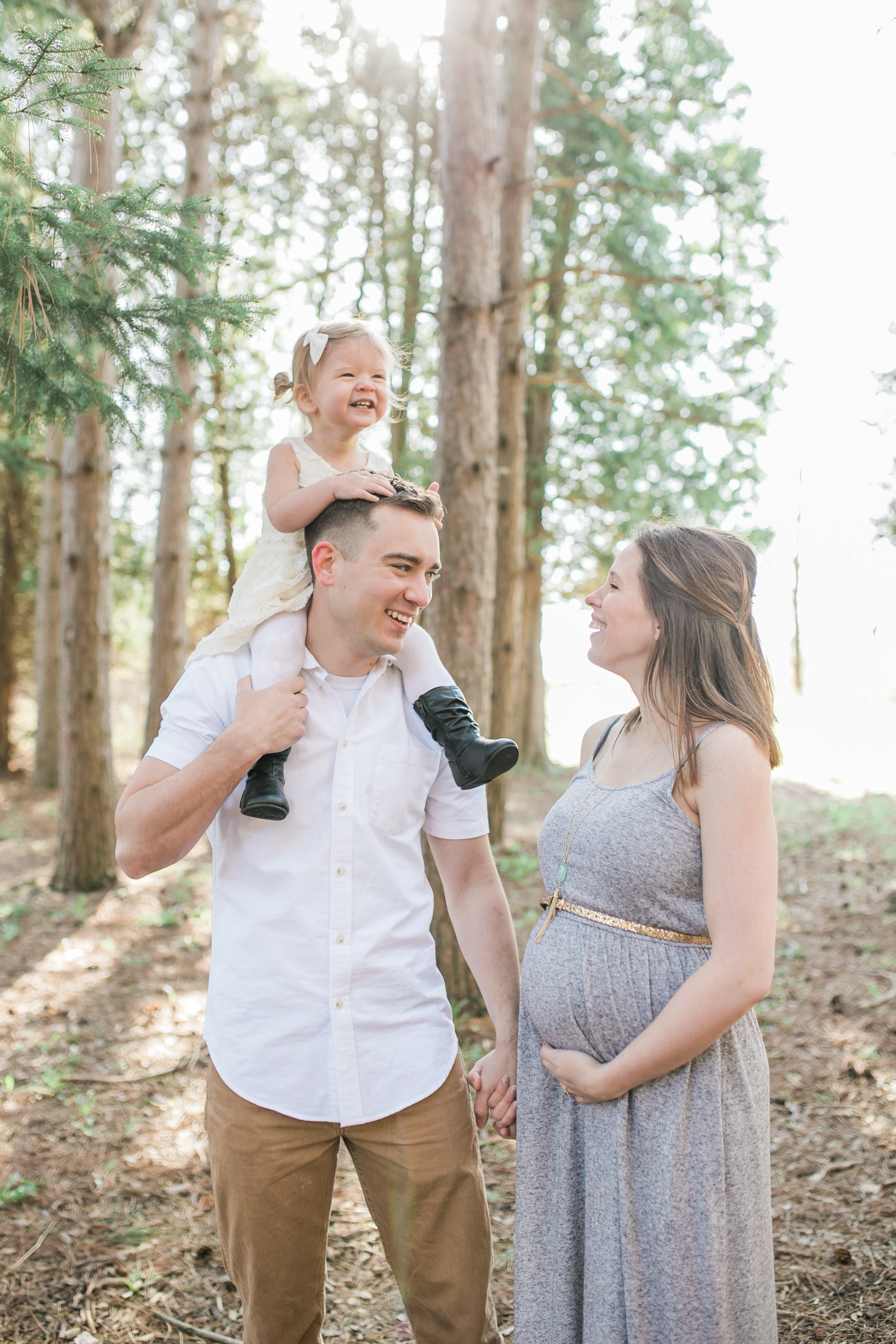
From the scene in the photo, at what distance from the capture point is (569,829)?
2061mm

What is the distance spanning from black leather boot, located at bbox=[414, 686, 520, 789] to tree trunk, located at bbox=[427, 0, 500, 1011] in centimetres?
283

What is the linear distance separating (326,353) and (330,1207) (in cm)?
239

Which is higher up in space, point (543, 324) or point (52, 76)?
point (543, 324)

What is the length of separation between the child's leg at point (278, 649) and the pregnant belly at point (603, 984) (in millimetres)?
887

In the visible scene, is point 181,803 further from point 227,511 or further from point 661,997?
point 227,511

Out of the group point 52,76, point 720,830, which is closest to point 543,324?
point 52,76

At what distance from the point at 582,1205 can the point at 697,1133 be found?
0.36m

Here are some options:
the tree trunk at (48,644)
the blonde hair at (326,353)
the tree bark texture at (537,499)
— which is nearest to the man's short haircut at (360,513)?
the blonde hair at (326,353)

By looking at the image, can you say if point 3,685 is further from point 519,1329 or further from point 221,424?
point 519,1329

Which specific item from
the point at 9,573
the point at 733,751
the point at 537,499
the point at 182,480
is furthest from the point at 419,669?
the point at 9,573

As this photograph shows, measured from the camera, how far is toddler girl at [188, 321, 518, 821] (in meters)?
2.17

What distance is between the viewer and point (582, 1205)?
1968 mm

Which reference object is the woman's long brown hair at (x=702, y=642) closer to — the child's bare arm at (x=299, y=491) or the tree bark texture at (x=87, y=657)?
the child's bare arm at (x=299, y=491)

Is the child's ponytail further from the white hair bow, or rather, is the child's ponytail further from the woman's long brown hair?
the woman's long brown hair
